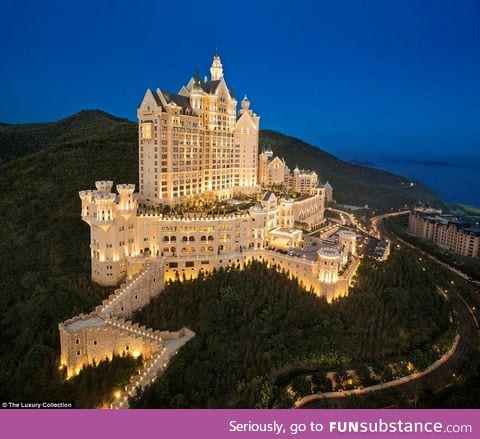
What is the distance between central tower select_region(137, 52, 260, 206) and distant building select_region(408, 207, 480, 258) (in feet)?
196

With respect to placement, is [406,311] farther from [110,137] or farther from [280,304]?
[110,137]

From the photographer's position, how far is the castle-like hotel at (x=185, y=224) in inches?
1827

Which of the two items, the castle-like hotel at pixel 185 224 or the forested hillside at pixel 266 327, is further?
the castle-like hotel at pixel 185 224

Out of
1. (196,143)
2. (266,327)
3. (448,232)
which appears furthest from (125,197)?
(448,232)

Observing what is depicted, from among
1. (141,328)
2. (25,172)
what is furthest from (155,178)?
(25,172)

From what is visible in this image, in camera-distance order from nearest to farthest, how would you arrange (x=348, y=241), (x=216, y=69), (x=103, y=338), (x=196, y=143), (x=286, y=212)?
(x=103, y=338) → (x=348, y=241) → (x=286, y=212) → (x=196, y=143) → (x=216, y=69)

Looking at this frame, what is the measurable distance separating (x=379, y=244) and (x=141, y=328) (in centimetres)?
5001

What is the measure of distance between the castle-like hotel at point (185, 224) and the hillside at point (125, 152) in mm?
22127

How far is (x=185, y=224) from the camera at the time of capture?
5753 centimetres

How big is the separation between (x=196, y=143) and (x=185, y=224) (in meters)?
21.7

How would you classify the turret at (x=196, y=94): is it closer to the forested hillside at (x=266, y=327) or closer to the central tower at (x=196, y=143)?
the central tower at (x=196, y=143)

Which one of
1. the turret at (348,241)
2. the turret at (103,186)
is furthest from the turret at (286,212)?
the turret at (103,186)

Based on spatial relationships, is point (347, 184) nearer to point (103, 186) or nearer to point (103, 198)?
point (103, 186)

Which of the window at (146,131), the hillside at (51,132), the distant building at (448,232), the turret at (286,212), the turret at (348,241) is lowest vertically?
the distant building at (448,232)
